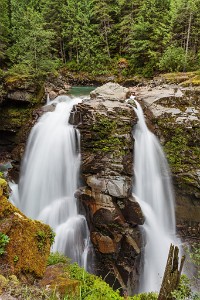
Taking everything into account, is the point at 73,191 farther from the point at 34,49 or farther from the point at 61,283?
the point at 34,49

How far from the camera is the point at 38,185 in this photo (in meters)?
13.1

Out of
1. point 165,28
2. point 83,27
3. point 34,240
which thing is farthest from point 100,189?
point 83,27

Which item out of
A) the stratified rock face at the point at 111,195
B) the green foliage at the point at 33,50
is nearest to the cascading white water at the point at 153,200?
the stratified rock face at the point at 111,195

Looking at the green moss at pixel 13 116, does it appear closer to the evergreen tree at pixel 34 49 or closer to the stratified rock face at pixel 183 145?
the evergreen tree at pixel 34 49

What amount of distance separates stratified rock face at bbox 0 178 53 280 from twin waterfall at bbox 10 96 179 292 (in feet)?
20.3

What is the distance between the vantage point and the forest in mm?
20016

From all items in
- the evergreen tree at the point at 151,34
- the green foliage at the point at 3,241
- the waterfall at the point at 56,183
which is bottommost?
the waterfall at the point at 56,183

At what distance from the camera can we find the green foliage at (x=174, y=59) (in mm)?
22927

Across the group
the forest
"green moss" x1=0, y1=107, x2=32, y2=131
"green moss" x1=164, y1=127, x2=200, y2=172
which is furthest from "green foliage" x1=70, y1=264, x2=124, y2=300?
the forest

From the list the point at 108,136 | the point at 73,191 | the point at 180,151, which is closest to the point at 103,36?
the point at 180,151

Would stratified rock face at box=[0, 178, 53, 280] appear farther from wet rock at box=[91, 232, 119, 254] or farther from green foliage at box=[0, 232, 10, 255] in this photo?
wet rock at box=[91, 232, 119, 254]

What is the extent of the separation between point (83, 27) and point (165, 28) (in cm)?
1179

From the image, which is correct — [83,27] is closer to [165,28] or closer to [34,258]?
[165,28]

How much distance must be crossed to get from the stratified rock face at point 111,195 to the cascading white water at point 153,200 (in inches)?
31.4
